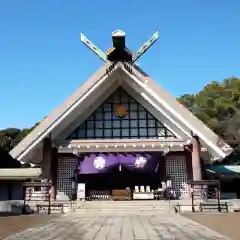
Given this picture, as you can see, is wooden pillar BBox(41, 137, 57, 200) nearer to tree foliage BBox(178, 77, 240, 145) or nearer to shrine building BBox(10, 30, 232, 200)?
shrine building BBox(10, 30, 232, 200)

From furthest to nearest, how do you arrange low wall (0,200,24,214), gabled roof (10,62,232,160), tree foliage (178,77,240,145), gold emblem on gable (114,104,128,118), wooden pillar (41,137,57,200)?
1. tree foliage (178,77,240,145)
2. gold emblem on gable (114,104,128,118)
3. wooden pillar (41,137,57,200)
4. gabled roof (10,62,232,160)
5. low wall (0,200,24,214)

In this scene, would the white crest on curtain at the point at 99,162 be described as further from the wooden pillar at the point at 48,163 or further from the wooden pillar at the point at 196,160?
the wooden pillar at the point at 196,160

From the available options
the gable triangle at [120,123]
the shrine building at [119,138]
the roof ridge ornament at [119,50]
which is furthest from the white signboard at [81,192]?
the roof ridge ornament at [119,50]

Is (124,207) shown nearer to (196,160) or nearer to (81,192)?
(81,192)

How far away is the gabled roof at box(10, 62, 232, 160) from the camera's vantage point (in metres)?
16.7

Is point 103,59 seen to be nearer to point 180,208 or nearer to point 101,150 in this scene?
point 101,150

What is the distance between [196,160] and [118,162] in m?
3.79

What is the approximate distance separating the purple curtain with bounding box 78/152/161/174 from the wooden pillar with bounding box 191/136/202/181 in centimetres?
197

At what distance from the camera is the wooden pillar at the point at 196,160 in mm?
16594

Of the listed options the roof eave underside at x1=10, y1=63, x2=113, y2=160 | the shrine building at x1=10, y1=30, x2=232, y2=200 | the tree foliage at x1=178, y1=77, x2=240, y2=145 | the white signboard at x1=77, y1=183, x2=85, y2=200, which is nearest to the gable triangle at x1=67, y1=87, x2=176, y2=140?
the shrine building at x1=10, y1=30, x2=232, y2=200

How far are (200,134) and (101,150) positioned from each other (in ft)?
16.0

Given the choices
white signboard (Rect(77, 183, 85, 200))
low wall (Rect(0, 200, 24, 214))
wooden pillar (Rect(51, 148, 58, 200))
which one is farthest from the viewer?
wooden pillar (Rect(51, 148, 58, 200))

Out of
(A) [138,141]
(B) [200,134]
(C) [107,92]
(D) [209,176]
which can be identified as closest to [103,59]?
(C) [107,92]

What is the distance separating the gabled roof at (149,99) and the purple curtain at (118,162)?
7.57 ft
